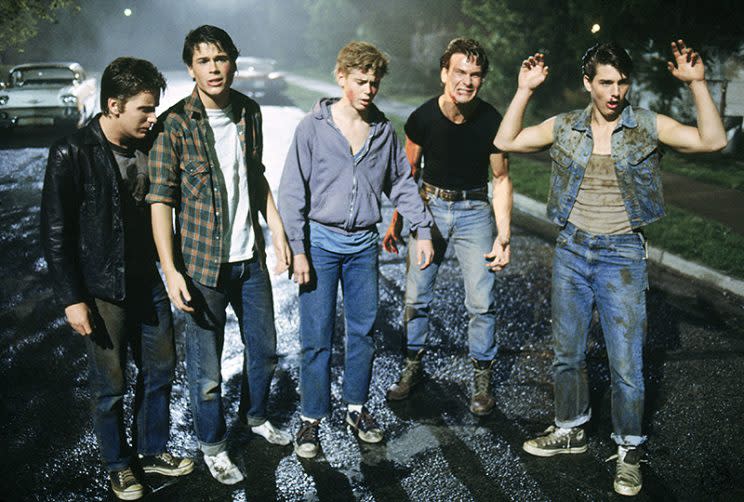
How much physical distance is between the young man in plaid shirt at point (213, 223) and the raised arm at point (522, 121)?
1321 millimetres

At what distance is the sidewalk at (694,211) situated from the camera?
21.2 ft

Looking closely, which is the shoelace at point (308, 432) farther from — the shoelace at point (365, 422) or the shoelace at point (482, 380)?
the shoelace at point (482, 380)

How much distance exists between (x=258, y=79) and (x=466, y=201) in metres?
23.3

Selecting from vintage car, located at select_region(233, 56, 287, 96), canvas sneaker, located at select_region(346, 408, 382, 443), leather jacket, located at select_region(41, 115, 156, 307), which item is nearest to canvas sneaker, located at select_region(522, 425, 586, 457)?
canvas sneaker, located at select_region(346, 408, 382, 443)

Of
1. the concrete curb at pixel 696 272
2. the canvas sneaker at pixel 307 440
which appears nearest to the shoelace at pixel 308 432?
the canvas sneaker at pixel 307 440

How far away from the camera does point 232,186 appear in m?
3.34

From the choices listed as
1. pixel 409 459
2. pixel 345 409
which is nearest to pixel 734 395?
pixel 409 459

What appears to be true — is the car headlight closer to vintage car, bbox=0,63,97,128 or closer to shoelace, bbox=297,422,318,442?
vintage car, bbox=0,63,97,128

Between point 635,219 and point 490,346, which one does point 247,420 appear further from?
point 635,219

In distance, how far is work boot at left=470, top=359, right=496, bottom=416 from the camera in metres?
4.18

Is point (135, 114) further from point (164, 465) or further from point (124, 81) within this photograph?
point (164, 465)

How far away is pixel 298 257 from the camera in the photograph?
11.6 ft

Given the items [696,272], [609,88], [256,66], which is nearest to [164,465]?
[609,88]

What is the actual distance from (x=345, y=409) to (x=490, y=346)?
1.02m
